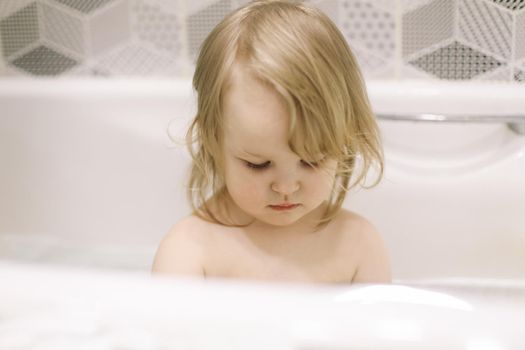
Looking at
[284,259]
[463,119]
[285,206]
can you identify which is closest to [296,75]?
[285,206]

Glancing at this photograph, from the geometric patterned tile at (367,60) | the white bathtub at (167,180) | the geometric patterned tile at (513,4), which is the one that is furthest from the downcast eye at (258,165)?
the geometric patterned tile at (513,4)

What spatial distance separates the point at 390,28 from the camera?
140cm

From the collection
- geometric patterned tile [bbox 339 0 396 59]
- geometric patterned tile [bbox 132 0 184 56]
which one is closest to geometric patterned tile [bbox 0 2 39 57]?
geometric patterned tile [bbox 132 0 184 56]

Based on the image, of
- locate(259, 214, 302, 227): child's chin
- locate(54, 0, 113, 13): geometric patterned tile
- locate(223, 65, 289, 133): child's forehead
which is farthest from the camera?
locate(54, 0, 113, 13): geometric patterned tile

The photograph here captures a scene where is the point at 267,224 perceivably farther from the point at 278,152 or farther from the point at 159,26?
the point at 159,26

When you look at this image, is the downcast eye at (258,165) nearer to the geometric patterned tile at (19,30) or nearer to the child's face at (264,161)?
the child's face at (264,161)

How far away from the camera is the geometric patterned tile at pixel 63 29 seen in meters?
1.54

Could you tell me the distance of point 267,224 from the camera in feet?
3.31

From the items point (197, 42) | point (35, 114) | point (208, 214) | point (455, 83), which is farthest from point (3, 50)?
point (455, 83)

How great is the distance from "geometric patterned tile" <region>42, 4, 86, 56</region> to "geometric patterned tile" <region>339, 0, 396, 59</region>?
0.56 m

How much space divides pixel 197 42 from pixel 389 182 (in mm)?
486

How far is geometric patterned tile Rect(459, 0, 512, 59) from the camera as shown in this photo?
1.37m

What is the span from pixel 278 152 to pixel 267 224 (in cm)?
21

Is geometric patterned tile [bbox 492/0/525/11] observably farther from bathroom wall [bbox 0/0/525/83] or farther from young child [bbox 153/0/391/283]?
young child [bbox 153/0/391/283]
